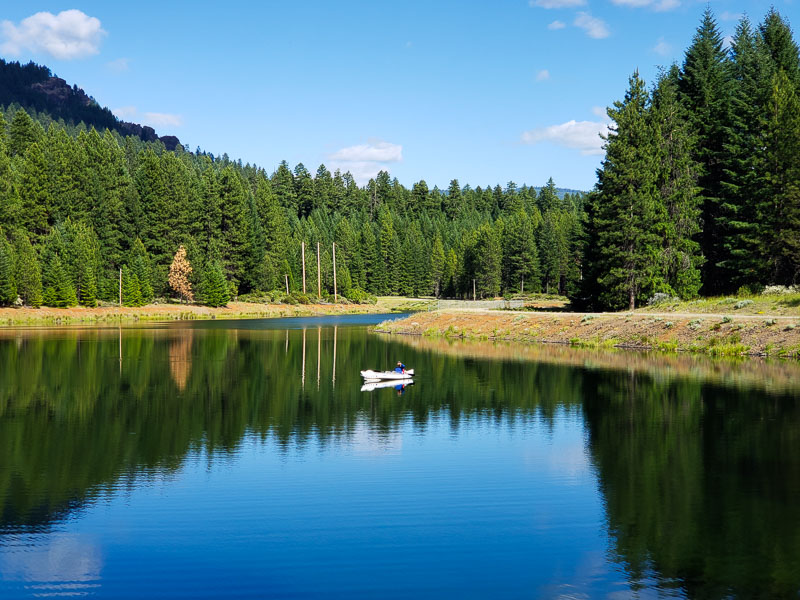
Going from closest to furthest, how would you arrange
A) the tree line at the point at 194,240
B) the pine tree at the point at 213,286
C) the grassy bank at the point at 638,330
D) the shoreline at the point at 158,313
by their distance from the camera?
the grassy bank at the point at 638,330, the shoreline at the point at 158,313, the tree line at the point at 194,240, the pine tree at the point at 213,286

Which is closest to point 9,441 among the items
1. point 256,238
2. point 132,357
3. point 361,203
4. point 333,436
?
point 333,436

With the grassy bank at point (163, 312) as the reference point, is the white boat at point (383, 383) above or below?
below

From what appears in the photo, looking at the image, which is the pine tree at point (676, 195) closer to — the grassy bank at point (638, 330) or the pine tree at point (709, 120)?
the pine tree at point (709, 120)

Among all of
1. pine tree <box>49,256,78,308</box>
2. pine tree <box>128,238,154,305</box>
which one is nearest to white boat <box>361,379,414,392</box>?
pine tree <box>49,256,78,308</box>

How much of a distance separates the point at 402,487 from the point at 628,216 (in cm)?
4638

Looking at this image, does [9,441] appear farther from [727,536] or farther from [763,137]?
[763,137]

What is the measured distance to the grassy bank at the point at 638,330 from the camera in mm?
41094

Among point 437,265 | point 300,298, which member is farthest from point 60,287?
point 437,265

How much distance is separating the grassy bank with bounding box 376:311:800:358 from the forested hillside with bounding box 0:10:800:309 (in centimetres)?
667

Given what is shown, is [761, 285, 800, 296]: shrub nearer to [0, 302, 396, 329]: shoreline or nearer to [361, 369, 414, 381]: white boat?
[361, 369, 414, 381]: white boat

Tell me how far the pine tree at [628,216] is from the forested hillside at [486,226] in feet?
0.47

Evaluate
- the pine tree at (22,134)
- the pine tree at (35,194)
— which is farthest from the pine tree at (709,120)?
the pine tree at (22,134)

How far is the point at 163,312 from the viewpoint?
94188 mm

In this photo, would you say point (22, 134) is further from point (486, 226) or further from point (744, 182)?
point (744, 182)
